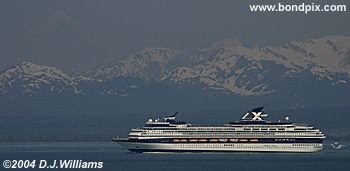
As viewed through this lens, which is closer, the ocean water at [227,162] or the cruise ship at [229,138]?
the ocean water at [227,162]

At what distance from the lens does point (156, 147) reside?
167000 mm

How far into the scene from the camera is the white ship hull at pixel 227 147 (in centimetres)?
16725

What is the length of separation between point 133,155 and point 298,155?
19.8 meters

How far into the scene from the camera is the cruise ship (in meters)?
168

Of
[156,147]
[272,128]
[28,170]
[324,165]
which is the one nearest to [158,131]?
[156,147]

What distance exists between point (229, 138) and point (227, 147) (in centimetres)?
113

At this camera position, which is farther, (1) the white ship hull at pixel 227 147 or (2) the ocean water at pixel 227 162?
(1) the white ship hull at pixel 227 147

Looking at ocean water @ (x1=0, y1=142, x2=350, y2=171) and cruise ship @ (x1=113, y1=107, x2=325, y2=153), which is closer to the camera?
ocean water @ (x1=0, y1=142, x2=350, y2=171)

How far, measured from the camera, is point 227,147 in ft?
552

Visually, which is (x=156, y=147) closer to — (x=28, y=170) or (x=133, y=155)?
(x=133, y=155)

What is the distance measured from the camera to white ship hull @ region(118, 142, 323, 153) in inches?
6585

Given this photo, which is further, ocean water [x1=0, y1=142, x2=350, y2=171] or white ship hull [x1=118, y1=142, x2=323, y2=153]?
white ship hull [x1=118, y1=142, x2=323, y2=153]

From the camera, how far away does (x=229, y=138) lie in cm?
16800

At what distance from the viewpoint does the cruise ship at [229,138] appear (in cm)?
16750
